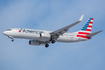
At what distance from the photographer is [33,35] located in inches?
1906

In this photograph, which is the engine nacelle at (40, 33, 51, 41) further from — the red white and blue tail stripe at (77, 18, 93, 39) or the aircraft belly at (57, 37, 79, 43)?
the red white and blue tail stripe at (77, 18, 93, 39)

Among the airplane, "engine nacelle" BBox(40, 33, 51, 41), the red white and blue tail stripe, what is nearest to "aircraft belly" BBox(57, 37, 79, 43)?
the airplane

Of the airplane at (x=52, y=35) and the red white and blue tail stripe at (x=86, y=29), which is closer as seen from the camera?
the airplane at (x=52, y=35)

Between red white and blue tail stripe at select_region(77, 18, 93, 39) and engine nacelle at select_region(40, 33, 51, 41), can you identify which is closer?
engine nacelle at select_region(40, 33, 51, 41)

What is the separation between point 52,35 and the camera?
5078 centimetres

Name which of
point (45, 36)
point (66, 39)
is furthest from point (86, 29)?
point (45, 36)

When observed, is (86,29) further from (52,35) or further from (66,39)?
(52,35)

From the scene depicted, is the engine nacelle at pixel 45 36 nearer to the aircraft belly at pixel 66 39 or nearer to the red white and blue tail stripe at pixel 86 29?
the aircraft belly at pixel 66 39

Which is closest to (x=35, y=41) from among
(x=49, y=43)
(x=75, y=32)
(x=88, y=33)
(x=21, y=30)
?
(x=49, y=43)

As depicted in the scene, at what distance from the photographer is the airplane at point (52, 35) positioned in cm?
4768

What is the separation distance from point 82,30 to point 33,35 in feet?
54.2

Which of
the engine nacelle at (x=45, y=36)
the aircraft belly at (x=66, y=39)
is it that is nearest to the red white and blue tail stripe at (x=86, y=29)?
the aircraft belly at (x=66, y=39)

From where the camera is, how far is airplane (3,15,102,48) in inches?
1877

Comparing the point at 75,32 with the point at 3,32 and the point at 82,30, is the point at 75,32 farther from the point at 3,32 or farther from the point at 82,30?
the point at 3,32
